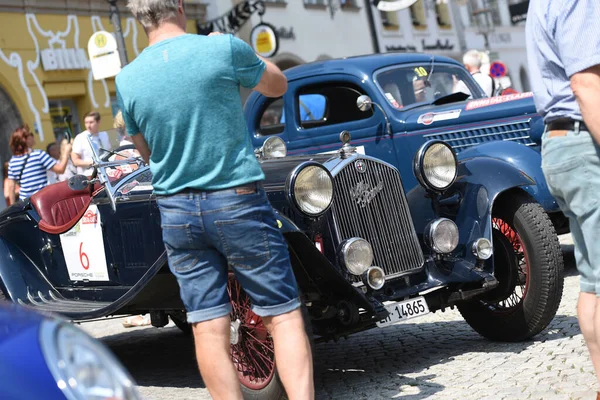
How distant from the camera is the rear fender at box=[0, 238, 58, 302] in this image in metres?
6.48

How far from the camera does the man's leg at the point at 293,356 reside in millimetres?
3777

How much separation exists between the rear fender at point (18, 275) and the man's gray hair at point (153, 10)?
3.05 metres

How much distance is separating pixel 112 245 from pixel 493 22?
32963 millimetres

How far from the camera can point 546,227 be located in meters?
5.66

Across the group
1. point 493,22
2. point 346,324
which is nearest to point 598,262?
point 346,324

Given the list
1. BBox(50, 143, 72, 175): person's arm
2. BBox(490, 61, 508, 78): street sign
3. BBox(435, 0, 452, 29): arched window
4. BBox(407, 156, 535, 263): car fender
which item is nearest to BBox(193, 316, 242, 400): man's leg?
BBox(407, 156, 535, 263): car fender

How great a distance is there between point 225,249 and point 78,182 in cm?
229

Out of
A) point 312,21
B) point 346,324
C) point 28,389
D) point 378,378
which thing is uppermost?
point 312,21

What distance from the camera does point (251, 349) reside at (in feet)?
16.6

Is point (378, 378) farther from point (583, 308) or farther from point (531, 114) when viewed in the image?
point (531, 114)

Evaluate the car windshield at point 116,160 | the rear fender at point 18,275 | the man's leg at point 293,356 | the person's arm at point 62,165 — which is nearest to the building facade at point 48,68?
the person's arm at point 62,165

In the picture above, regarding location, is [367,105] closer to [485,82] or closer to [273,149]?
[273,149]

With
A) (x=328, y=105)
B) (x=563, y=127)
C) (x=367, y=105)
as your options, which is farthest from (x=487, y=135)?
(x=563, y=127)

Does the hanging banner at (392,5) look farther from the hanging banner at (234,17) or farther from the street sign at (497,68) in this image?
the street sign at (497,68)
